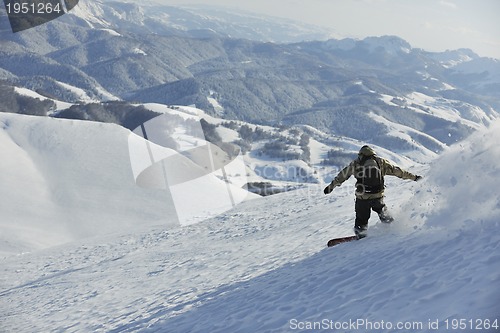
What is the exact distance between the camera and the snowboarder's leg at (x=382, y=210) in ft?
36.2

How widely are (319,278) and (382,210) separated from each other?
2.42m

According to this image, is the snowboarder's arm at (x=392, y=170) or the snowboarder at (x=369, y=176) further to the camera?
the snowboarder's arm at (x=392, y=170)

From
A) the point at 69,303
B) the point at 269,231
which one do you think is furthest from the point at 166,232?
the point at 69,303

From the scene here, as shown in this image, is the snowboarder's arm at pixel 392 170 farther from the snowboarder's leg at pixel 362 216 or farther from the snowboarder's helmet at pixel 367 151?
the snowboarder's leg at pixel 362 216

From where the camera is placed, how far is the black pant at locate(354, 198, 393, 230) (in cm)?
1106

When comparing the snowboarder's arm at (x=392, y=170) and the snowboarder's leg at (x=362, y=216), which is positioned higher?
the snowboarder's arm at (x=392, y=170)

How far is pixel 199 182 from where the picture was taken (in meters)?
63.1

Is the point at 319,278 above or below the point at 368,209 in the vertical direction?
below

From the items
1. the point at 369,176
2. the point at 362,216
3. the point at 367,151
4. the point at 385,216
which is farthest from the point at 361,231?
the point at 367,151

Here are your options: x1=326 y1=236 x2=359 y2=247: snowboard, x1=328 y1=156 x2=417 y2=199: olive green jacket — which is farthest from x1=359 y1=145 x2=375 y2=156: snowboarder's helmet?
x1=326 y1=236 x2=359 y2=247: snowboard

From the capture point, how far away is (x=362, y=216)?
11406mm

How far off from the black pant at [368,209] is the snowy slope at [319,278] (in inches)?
14.8

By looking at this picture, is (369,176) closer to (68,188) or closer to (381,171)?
(381,171)

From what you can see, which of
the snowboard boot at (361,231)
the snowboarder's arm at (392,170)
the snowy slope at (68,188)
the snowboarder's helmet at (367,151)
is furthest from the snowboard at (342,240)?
the snowy slope at (68,188)
